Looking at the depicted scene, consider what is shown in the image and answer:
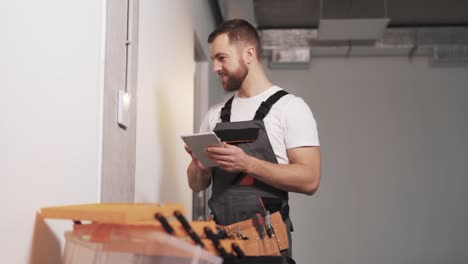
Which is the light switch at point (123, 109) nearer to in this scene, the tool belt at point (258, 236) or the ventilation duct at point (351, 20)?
the tool belt at point (258, 236)

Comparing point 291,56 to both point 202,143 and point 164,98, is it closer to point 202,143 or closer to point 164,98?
point 164,98

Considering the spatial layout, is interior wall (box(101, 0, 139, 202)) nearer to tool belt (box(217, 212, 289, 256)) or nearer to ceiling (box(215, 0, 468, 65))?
tool belt (box(217, 212, 289, 256))

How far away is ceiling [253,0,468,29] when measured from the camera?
475 centimetres

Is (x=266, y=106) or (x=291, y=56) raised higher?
(x=291, y=56)

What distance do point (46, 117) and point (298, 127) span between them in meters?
0.80

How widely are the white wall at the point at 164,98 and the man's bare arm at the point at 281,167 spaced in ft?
1.68

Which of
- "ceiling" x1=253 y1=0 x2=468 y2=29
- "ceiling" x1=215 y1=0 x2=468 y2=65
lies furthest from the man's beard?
"ceiling" x1=253 y1=0 x2=468 y2=29

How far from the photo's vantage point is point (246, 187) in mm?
1639

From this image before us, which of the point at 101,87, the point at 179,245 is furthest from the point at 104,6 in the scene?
the point at 179,245

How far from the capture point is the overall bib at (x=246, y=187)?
1.61 meters

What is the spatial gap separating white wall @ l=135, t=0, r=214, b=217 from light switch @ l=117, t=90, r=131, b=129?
194 mm

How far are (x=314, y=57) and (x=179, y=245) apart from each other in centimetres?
500

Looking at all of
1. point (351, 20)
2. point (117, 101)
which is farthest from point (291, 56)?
point (117, 101)

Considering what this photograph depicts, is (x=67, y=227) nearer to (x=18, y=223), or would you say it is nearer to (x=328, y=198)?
(x=18, y=223)
